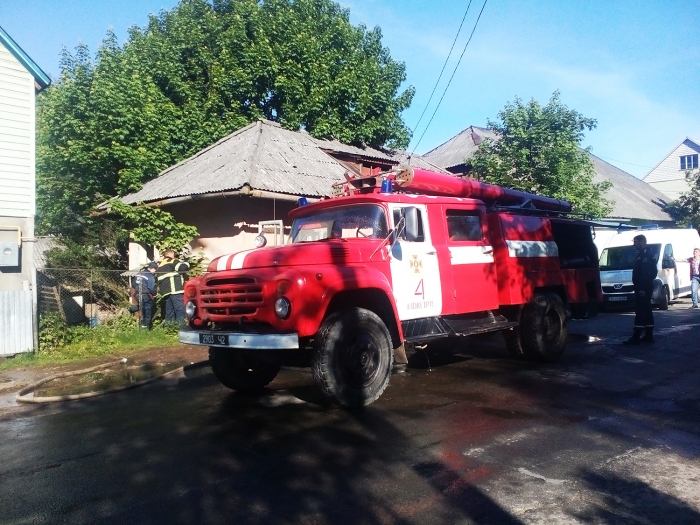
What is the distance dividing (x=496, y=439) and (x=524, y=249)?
4148mm

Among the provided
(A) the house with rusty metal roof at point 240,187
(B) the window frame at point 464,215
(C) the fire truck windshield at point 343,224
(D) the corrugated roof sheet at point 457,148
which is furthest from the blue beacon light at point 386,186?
(D) the corrugated roof sheet at point 457,148

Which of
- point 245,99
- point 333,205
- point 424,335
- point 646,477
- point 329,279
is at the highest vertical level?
point 245,99

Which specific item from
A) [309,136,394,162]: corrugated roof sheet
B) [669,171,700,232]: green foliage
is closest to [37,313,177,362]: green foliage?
[309,136,394,162]: corrugated roof sheet

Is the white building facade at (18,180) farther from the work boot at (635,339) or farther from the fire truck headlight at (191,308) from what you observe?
the work boot at (635,339)

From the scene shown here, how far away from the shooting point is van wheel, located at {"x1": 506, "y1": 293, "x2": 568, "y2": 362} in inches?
346

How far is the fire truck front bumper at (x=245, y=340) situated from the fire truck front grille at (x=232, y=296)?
0.99 ft

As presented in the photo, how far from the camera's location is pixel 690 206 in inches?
1281

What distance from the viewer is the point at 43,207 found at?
1811 cm

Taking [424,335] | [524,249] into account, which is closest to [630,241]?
[524,249]

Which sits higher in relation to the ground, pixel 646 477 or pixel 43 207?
pixel 43 207

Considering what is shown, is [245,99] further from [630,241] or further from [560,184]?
[630,241]

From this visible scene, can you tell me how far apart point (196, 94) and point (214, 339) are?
1598cm

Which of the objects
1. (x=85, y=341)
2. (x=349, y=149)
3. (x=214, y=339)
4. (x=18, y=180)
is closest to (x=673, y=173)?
(x=349, y=149)

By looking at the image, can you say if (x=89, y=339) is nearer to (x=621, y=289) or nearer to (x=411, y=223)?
(x=411, y=223)
